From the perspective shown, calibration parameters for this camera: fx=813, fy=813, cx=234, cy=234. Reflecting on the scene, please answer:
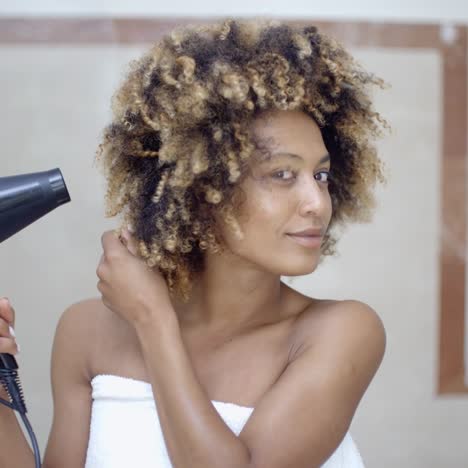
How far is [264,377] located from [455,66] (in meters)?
1.66

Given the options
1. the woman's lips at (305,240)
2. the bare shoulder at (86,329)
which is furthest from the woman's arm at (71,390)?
the woman's lips at (305,240)

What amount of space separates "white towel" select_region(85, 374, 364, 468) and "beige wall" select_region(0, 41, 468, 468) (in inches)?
44.8

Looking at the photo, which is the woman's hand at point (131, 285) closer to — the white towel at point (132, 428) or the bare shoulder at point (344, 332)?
the white towel at point (132, 428)

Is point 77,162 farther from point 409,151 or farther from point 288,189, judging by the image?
point 288,189

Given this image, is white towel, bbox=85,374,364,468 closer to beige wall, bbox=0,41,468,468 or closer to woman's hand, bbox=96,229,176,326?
woman's hand, bbox=96,229,176,326

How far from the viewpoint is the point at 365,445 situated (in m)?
2.89

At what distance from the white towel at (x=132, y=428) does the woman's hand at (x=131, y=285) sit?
168 mm

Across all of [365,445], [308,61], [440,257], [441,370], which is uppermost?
[308,61]

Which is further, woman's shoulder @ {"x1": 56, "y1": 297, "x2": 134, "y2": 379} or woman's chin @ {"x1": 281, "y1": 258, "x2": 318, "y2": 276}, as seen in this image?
woman's shoulder @ {"x1": 56, "y1": 297, "x2": 134, "y2": 379}

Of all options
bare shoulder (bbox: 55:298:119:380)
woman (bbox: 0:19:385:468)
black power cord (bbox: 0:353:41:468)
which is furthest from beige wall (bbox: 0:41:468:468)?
black power cord (bbox: 0:353:41:468)

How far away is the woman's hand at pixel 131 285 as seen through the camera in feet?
4.97

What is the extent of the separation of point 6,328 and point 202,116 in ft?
1.72

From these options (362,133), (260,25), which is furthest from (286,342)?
(260,25)

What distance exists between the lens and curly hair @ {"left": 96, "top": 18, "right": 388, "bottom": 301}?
152 cm
